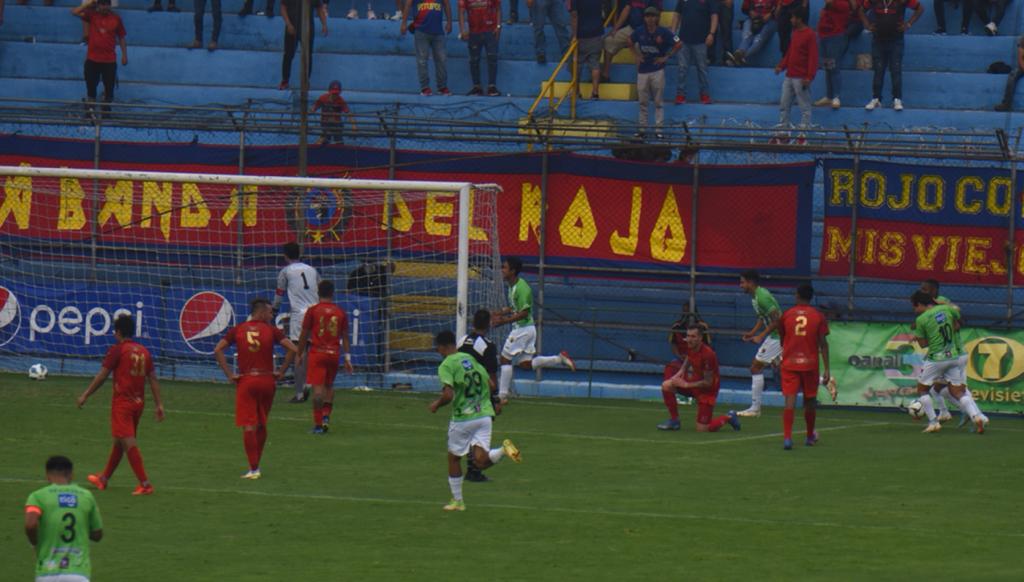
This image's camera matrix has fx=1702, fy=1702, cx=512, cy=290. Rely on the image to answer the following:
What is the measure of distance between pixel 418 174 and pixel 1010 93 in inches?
446

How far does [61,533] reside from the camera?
36.8 feet

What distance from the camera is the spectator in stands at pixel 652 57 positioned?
31.9m

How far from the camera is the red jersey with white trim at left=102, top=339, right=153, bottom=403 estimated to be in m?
17.5

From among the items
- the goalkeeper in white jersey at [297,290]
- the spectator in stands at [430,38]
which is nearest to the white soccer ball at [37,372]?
the goalkeeper in white jersey at [297,290]

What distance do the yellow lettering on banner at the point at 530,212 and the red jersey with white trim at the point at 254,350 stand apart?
10.8m

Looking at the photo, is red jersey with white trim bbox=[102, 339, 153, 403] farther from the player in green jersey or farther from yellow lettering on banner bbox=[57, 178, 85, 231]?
yellow lettering on banner bbox=[57, 178, 85, 231]

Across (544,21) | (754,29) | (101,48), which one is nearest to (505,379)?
(544,21)

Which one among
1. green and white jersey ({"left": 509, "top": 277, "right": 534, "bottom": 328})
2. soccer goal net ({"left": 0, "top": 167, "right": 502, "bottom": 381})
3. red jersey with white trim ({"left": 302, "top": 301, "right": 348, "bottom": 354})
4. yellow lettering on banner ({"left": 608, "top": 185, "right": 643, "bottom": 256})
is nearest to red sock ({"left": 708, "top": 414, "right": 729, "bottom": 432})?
green and white jersey ({"left": 509, "top": 277, "right": 534, "bottom": 328})

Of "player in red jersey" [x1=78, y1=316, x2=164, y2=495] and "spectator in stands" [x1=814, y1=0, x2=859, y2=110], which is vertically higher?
"spectator in stands" [x1=814, y1=0, x2=859, y2=110]

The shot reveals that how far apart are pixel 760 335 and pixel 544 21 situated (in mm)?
11964

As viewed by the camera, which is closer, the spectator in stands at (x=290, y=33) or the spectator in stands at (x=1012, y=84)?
the spectator in stands at (x=1012, y=84)

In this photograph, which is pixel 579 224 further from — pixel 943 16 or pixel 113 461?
pixel 113 461

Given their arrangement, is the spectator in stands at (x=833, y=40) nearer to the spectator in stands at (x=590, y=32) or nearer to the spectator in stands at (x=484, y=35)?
the spectator in stands at (x=590, y=32)

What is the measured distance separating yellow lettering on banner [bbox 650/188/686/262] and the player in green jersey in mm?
18089
